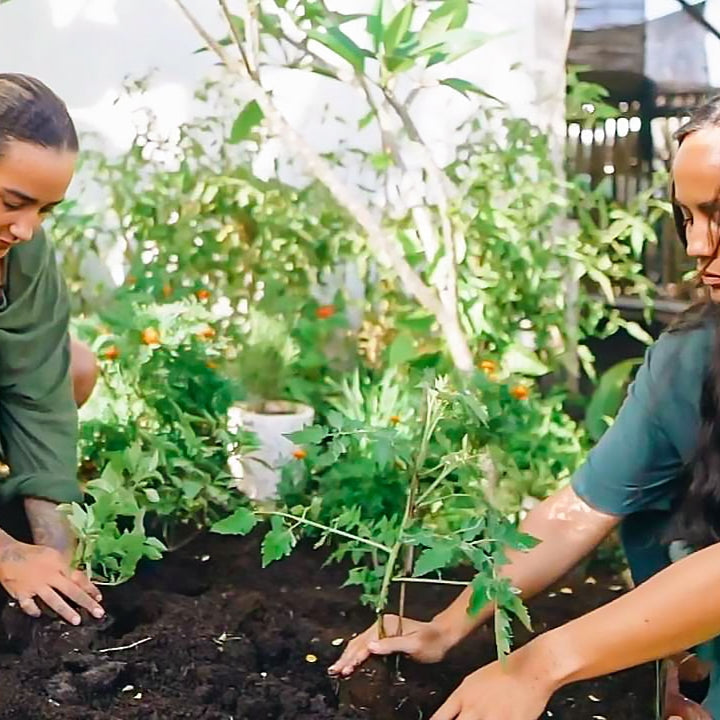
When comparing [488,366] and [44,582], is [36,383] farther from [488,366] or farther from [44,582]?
[488,366]

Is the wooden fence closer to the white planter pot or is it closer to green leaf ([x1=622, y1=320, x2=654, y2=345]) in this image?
green leaf ([x1=622, y1=320, x2=654, y2=345])

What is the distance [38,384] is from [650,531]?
89 cm

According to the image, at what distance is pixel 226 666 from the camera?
1257mm

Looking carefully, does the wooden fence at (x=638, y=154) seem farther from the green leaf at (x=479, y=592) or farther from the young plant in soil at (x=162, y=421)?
the green leaf at (x=479, y=592)

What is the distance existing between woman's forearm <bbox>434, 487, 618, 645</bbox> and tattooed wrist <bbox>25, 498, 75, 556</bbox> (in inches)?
21.0


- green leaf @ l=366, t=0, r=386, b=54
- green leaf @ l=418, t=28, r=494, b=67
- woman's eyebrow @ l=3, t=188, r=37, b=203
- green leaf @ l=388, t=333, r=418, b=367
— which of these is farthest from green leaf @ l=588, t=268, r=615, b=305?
woman's eyebrow @ l=3, t=188, r=37, b=203

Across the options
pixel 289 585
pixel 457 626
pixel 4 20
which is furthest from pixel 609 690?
pixel 4 20

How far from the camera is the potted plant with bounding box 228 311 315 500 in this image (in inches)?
76.1

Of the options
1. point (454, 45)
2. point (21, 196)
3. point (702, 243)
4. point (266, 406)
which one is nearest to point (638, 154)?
point (454, 45)

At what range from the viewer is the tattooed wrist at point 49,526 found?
144cm

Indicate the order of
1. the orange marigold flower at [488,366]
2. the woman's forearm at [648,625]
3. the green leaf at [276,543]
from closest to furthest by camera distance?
the woman's forearm at [648,625], the green leaf at [276,543], the orange marigold flower at [488,366]

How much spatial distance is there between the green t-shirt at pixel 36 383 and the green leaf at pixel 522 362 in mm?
935

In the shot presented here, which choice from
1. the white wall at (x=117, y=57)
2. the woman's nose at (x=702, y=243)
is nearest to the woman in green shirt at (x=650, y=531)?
the woman's nose at (x=702, y=243)

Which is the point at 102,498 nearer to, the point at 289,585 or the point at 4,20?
the point at 289,585
